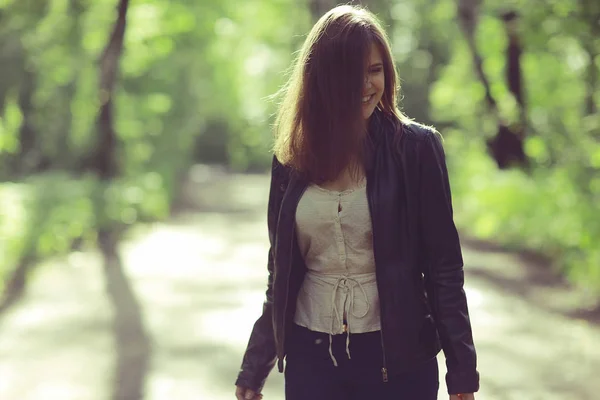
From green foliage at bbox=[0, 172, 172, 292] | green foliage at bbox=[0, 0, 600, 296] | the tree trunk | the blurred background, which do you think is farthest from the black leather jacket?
green foliage at bbox=[0, 172, 172, 292]

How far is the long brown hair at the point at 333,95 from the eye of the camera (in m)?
2.53

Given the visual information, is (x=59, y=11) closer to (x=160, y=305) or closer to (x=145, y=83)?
(x=145, y=83)

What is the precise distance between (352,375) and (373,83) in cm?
84

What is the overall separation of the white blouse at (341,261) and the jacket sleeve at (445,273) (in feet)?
0.56

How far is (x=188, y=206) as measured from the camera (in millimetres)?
21797

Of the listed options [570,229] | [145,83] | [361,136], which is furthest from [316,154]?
[145,83]

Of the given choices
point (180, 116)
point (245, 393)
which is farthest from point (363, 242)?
point (180, 116)

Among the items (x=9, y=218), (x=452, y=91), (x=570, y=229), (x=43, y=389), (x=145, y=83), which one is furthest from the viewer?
(x=145, y=83)

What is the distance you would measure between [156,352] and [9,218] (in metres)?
5.41

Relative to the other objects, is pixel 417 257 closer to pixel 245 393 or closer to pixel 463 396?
pixel 463 396

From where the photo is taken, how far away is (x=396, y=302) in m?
2.52

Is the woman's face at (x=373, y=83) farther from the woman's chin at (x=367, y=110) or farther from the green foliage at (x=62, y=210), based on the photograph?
the green foliage at (x=62, y=210)

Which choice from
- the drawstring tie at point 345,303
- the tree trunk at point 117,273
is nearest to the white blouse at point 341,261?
the drawstring tie at point 345,303

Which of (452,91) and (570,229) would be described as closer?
(570,229)
